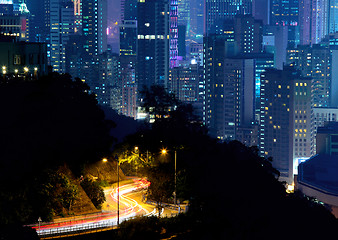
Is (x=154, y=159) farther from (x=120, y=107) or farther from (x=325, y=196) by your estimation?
(x=120, y=107)

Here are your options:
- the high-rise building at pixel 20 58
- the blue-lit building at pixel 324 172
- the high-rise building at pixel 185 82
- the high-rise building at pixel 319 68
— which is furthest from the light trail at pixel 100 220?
the high-rise building at pixel 319 68

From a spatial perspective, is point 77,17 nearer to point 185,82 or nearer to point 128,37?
point 128,37

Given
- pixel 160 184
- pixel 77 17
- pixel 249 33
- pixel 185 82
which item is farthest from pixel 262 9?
pixel 160 184

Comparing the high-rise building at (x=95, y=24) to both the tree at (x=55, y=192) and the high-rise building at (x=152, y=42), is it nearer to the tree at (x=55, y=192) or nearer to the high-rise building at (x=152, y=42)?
the high-rise building at (x=152, y=42)

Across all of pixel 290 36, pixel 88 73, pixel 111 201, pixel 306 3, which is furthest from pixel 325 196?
pixel 306 3

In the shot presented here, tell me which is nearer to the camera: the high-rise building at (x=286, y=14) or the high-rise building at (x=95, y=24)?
the high-rise building at (x=95, y=24)

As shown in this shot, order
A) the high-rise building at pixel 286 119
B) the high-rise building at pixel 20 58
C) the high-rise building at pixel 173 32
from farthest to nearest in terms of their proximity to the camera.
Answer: the high-rise building at pixel 173 32, the high-rise building at pixel 286 119, the high-rise building at pixel 20 58
